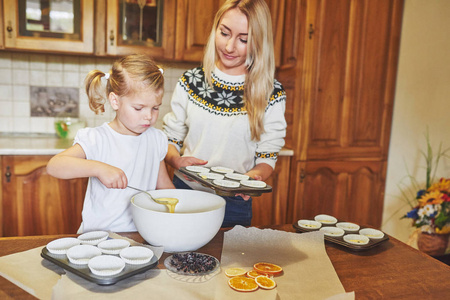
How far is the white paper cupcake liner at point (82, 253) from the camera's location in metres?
0.72

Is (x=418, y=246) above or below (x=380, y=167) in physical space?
below

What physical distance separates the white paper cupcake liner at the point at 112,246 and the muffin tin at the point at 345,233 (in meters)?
0.47

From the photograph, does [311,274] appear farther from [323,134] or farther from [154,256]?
[323,134]

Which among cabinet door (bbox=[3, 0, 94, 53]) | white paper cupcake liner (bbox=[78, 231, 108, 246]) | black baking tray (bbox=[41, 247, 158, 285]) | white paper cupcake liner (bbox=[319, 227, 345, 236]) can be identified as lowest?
white paper cupcake liner (bbox=[319, 227, 345, 236])

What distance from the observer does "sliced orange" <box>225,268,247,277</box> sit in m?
0.75

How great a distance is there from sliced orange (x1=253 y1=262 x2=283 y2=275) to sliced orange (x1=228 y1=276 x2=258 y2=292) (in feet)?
0.16

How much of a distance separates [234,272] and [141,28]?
187cm

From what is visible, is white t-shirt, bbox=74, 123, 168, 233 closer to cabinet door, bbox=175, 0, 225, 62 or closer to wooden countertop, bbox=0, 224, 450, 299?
wooden countertop, bbox=0, 224, 450, 299

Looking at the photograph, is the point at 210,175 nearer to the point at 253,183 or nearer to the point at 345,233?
the point at 253,183

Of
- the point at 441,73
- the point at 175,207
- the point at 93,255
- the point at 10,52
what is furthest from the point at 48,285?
the point at 441,73

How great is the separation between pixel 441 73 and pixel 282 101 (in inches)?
66.2

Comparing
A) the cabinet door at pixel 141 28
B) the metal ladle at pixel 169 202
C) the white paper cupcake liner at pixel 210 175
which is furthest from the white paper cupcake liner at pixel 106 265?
the cabinet door at pixel 141 28

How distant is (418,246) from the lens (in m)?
2.17

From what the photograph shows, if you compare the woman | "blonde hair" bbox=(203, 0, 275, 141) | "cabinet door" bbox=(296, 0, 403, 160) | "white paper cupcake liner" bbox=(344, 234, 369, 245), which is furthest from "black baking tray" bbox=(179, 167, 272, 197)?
"cabinet door" bbox=(296, 0, 403, 160)
